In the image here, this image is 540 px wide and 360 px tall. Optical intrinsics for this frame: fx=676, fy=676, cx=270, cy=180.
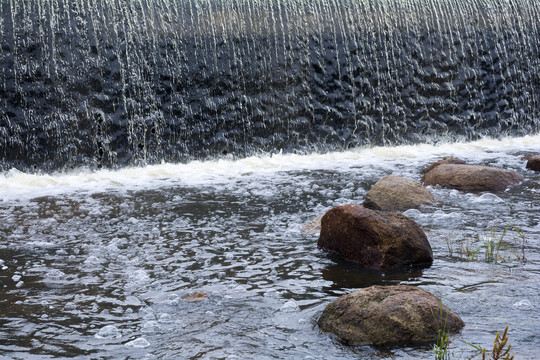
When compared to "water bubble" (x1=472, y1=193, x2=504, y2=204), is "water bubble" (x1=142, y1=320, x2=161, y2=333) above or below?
above

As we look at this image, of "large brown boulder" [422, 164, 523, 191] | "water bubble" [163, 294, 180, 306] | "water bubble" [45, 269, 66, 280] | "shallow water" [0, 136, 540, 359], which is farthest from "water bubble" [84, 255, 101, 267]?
"large brown boulder" [422, 164, 523, 191]

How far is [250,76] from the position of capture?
12414 millimetres

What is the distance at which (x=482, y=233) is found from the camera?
6676 mm

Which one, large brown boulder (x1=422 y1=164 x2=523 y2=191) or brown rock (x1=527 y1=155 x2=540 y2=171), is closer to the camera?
large brown boulder (x1=422 y1=164 x2=523 y2=191)

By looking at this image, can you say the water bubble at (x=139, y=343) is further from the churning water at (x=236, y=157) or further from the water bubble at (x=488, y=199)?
the water bubble at (x=488, y=199)

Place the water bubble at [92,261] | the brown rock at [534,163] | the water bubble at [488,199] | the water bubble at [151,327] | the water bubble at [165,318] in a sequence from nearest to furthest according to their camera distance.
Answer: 1. the water bubble at [151,327]
2. the water bubble at [165,318]
3. the water bubble at [92,261]
4. the water bubble at [488,199]
5. the brown rock at [534,163]

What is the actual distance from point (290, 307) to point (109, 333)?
1.26m

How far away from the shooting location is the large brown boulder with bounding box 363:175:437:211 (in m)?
7.91

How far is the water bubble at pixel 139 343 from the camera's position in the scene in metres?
4.16

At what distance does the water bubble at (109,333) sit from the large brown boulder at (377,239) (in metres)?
2.28

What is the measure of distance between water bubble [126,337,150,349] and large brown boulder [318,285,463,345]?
1.12m

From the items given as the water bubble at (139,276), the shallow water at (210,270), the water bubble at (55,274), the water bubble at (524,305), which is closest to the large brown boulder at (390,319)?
the shallow water at (210,270)

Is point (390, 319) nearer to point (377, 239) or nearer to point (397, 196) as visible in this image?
point (377, 239)

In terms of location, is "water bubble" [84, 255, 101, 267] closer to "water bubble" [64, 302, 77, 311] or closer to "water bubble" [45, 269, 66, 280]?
"water bubble" [45, 269, 66, 280]
